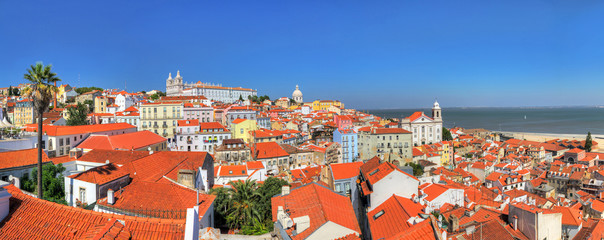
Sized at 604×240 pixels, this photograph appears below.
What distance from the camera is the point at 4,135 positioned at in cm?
2541

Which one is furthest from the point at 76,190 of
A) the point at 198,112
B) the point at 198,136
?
the point at 198,112

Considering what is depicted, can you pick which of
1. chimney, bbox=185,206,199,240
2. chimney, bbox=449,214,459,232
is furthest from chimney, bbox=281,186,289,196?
chimney, bbox=185,206,199,240

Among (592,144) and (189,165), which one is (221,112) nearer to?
(189,165)

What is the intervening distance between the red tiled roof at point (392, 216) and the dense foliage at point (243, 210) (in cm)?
511

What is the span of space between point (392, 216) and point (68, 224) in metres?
11.5

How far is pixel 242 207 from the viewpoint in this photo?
17781 millimetres

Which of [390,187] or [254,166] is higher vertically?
[390,187]

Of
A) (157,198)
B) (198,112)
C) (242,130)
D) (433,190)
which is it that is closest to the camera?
(157,198)

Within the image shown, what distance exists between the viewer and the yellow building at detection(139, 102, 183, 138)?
49.2 meters

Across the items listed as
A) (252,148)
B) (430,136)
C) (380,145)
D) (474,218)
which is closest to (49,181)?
(474,218)

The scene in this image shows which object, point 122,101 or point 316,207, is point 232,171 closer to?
point 316,207

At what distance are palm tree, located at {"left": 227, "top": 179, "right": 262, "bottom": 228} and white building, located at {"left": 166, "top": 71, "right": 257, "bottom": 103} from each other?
85325 mm

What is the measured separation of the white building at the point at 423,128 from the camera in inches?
2857

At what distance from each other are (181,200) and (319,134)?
150ft
